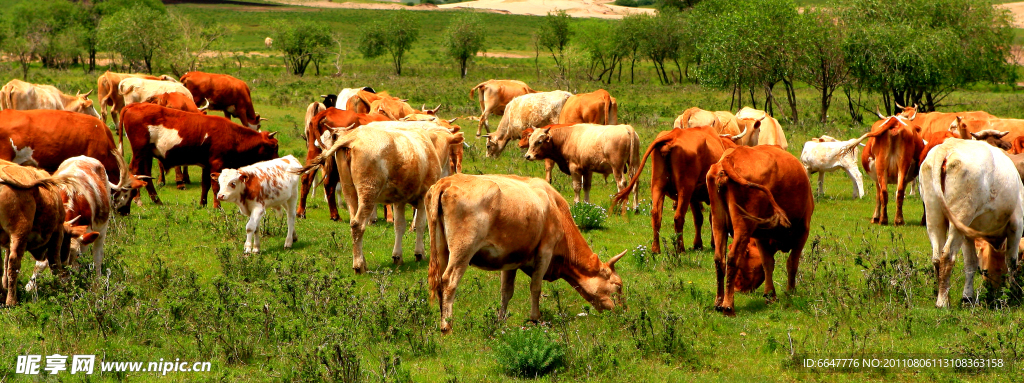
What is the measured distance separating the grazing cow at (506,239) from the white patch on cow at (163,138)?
7962 millimetres

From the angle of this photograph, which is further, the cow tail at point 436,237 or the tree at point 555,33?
the tree at point 555,33

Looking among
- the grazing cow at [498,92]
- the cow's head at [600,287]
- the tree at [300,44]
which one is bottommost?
the tree at [300,44]

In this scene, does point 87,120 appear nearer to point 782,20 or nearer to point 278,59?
point 782,20

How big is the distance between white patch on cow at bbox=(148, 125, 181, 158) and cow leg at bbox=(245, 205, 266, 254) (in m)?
3.88

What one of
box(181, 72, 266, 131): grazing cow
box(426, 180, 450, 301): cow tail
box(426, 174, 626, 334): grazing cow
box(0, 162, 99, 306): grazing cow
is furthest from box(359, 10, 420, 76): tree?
box(426, 180, 450, 301): cow tail

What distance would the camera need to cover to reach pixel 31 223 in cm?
759

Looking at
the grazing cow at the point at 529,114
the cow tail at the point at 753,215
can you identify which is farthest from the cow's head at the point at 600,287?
the grazing cow at the point at 529,114

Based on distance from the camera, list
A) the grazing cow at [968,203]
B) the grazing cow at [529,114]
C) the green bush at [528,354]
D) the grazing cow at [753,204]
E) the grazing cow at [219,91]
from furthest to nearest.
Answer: the grazing cow at [219,91] < the grazing cow at [529,114] < the grazing cow at [968,203] < the grazing cow at [753,204] < the green bush at [528,354]

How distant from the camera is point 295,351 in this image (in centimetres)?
684

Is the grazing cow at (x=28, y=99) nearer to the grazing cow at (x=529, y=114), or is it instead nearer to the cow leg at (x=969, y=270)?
the grazing cow at (x=529, y=114)

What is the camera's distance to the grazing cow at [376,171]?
9.93 m

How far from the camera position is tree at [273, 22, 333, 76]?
58.3 meters

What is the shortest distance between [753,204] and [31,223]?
6.70 meters

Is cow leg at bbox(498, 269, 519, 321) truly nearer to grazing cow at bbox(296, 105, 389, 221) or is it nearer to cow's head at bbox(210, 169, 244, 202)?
cow's head at bbox(210, 169, 244, 202)
